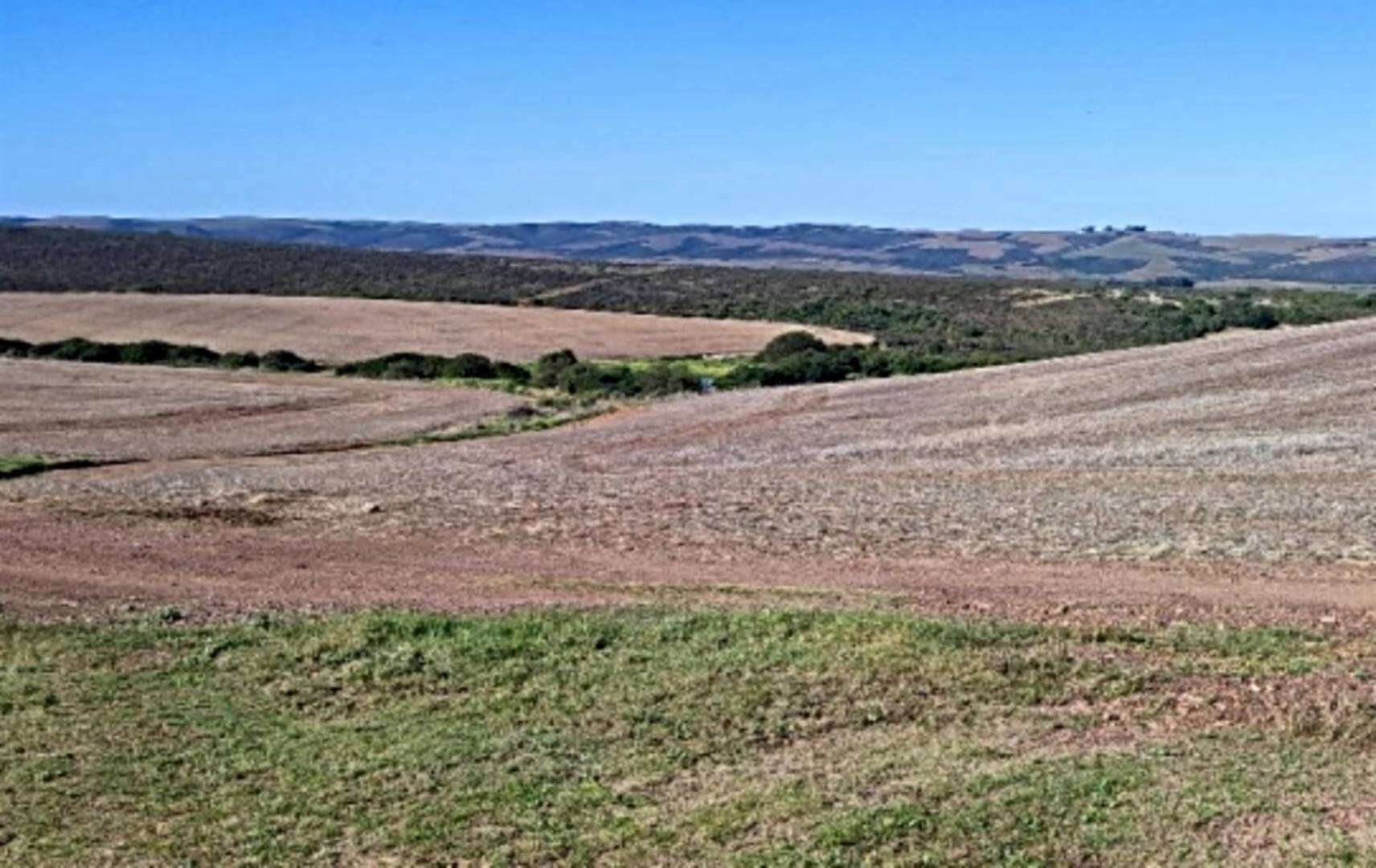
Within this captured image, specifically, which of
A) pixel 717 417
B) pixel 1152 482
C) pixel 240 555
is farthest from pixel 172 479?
pixel 1152 482

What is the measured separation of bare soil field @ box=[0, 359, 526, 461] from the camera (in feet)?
127

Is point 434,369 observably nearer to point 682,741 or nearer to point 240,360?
point 240,360

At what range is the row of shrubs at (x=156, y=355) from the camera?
6500cm

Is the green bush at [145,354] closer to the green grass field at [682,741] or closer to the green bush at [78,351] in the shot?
the green bush at [78,351]

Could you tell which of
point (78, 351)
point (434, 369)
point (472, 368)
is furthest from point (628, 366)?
point (78, 351)

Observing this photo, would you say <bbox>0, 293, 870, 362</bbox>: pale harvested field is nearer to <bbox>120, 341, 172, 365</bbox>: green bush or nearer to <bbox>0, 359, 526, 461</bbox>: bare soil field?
<bbox>120, 341, 172, 365</bbox>: green bush

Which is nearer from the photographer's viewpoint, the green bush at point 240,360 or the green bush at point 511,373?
the green bush at point 511,373

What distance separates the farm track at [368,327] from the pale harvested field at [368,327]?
7cm

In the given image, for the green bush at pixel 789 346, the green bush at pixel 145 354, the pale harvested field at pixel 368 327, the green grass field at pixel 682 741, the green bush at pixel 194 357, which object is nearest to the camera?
the green grass field at pixel 682 741

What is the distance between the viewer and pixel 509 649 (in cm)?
1384

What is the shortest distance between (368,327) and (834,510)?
5647 cm

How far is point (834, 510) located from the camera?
75.1ft

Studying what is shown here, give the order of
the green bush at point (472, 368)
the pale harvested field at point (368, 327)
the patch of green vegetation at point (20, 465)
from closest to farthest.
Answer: the patch of green vegetation at point (20, 465), the green bush at point (472, 368), the pale harvested field at point (368, 327)

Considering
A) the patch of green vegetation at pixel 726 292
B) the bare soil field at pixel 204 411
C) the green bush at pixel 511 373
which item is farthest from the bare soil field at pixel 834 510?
the patch of green vegetation at pixel 726 292
